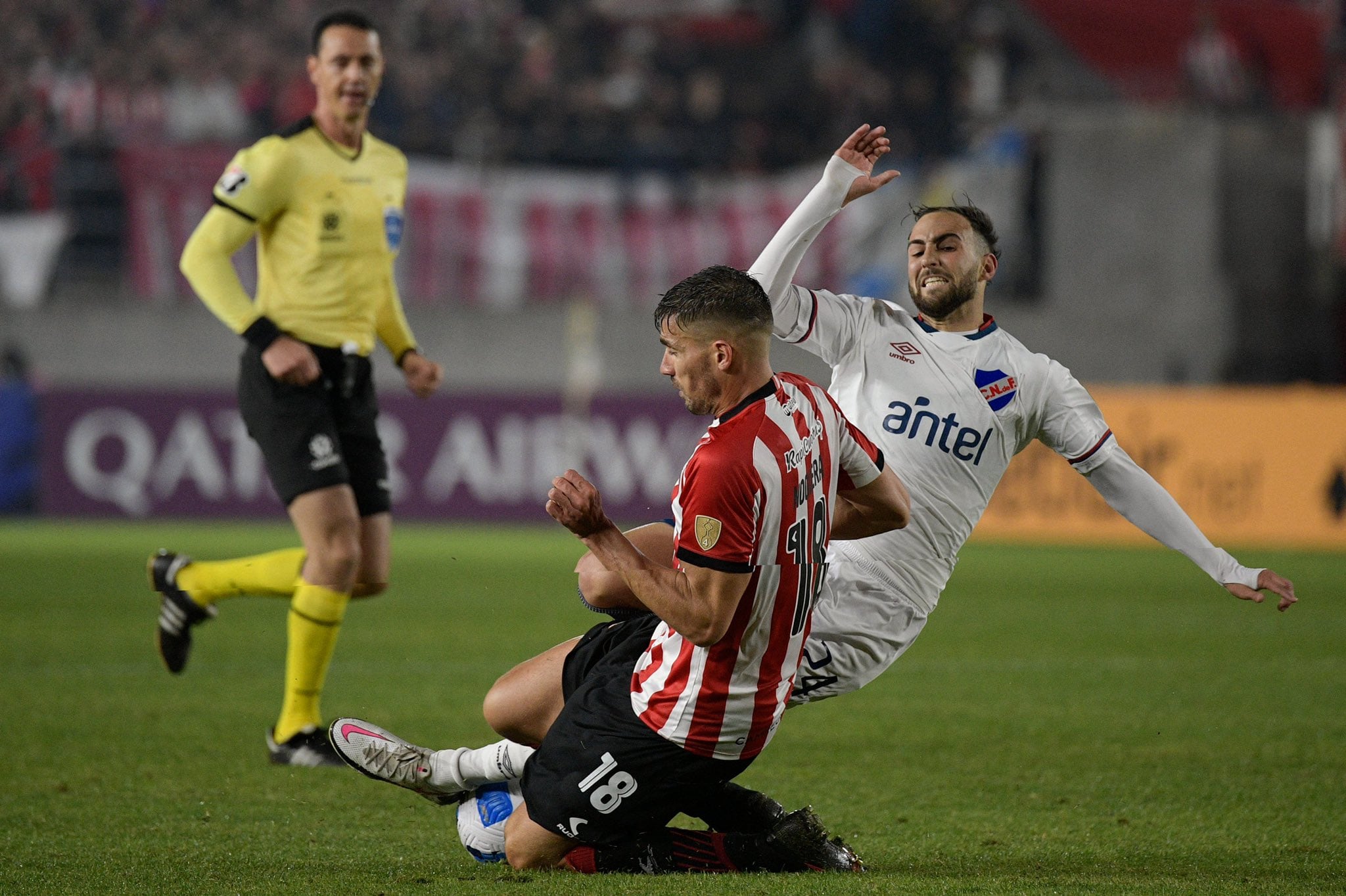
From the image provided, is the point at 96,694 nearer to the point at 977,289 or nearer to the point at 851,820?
the point at 851,820

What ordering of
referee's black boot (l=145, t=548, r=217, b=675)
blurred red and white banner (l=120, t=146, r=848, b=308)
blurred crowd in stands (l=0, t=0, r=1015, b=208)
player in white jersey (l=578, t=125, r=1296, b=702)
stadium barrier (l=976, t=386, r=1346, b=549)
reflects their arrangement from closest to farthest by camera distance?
1. player in white jersey (l=578, t=125, r=1296, b=702)
2. referee's black boot (l=145, t=548, r=217, b=675)
3. stadium barrier (l=976, t=386, r=1346, b=549)
4. blurred red and white banner (l=120, t=146, r=848, b=308)
5. blurred crowd in stands (l=0, t=0, r=1015, b=208)

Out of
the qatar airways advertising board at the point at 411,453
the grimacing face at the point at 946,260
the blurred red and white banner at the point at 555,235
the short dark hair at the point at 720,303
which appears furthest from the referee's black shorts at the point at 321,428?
the blurred red and white banner at the point at 555,235

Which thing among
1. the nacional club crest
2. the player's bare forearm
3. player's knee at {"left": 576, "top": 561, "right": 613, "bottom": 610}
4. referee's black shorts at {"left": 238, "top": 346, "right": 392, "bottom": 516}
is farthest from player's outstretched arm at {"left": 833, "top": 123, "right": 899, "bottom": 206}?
referee's black shorts at {"left": 238, "top": 346, "right": 392, "bottom": 516}

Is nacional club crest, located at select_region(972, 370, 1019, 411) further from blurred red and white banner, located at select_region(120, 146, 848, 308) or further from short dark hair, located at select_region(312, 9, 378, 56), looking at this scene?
blurred red and white banner, located at select_region(120, 146, 848, 308)

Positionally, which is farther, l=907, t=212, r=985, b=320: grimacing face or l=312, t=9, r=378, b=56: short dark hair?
l=312, t=9, r=378, b=56: short dark hair

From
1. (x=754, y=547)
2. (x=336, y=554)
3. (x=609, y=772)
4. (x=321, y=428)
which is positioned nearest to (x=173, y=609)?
(x=336, y=554)

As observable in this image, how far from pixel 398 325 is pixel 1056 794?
9.78 feet

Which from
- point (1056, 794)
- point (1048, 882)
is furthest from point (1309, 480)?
point (1048, 882)

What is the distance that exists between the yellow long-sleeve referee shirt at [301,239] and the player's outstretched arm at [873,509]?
2420mm

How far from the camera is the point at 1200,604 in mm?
11445

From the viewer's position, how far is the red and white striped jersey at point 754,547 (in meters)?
3.80

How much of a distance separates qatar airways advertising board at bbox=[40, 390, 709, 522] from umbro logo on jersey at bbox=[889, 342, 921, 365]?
11837 millimetres

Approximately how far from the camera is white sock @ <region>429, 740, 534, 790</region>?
14.7 feet

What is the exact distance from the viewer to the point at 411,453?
17.2m
